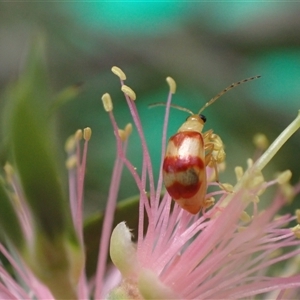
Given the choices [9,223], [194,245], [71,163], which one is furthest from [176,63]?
[9,223]

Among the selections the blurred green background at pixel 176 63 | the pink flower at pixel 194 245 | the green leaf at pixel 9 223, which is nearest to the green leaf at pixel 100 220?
the pink flower at pixel 194 245

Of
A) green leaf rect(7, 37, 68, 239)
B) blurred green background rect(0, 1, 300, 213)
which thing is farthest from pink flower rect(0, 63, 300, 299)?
blurred green background rect(0, 1, 300, 213)

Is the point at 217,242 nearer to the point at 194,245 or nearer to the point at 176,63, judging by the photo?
the point at 194,245

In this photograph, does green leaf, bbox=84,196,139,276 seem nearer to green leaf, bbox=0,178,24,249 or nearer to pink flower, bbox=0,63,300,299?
pink flower, bbox=0,63,300,299

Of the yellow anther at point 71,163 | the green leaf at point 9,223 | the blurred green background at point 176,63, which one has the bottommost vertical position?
the green leaf at point 9,223

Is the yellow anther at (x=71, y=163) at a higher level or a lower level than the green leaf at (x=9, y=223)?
higher

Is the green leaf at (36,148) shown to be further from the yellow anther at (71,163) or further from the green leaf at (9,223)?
the yellow anther at (71,163)
